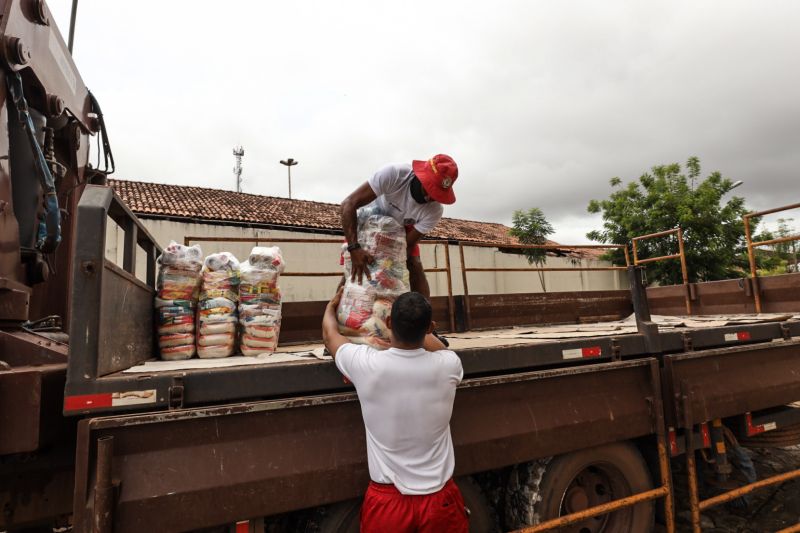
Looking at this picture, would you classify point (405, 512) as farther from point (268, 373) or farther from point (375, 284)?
point (375, 284)

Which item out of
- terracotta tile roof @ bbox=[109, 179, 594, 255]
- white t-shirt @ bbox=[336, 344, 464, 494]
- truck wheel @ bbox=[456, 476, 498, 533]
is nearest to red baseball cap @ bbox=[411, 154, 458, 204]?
white t-shirt @ bbox=[336, 344, 464, 494]

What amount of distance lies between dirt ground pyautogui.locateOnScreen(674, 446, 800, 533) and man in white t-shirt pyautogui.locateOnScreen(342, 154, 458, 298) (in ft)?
10.1

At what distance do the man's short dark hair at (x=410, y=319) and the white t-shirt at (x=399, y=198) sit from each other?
A: 36.4 inches

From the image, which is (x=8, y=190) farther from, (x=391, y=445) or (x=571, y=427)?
(x=571, y=427)

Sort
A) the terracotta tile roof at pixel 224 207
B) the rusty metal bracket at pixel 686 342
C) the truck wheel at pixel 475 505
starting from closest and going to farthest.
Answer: the truck wheel at pixel 475 505 → the rusty metal bracket at pixel 686 342 → the terracotta tile roof at pixel 224 207

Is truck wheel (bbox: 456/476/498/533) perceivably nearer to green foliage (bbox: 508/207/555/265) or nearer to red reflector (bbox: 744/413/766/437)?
red reflector (bbox: 744/413/766/437)

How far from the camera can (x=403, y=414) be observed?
1768 mm

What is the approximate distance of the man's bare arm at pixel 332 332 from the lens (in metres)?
2.03

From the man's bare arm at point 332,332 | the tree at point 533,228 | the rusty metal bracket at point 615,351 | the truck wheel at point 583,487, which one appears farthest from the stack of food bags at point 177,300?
the tree at point 533,228

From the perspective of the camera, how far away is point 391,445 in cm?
178

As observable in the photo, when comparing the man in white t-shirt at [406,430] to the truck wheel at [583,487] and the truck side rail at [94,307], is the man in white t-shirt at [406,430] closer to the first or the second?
the truck wheel at [583,487]

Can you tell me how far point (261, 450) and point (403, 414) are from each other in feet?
1.85

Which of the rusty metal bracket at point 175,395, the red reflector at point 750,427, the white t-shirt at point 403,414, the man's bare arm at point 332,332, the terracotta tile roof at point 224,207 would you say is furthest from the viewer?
the terracotta tile roof at point 224,207

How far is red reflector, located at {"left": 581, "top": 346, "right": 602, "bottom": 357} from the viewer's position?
2.61m
